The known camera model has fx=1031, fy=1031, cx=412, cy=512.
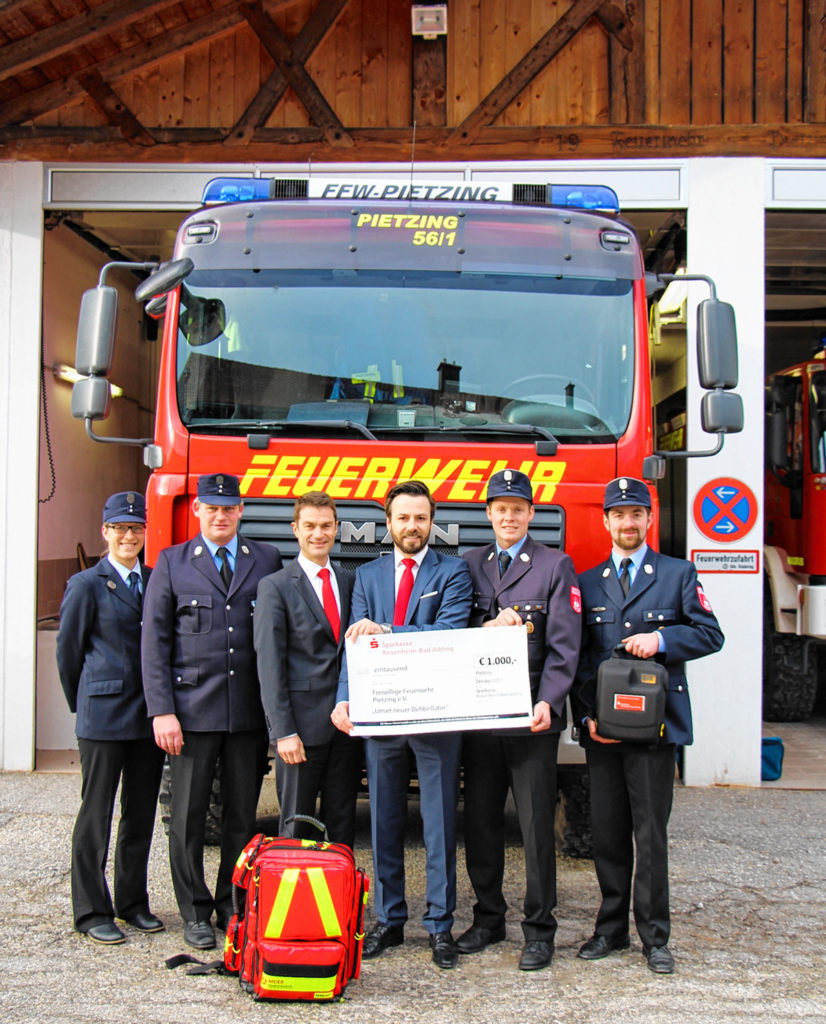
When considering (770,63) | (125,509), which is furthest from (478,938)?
(770,63)

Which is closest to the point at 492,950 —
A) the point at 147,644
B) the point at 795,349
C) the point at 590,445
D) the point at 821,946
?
the point at 821,946

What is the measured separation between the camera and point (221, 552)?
4.16m

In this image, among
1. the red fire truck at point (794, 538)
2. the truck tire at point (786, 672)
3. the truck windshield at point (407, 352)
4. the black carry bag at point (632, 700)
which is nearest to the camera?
the black carry bag at point (632, 700)

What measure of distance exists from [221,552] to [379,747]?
1003 mm

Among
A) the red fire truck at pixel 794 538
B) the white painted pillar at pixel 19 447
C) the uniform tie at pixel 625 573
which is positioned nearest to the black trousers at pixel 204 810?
the uniform tie at pixel 625 573

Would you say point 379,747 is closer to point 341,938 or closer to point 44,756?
point 341,938

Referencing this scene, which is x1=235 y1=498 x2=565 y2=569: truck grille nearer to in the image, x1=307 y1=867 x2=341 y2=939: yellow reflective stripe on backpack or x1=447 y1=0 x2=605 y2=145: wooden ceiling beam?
x1=307 y1=867 x2=341 y2=939: yellow reflective stripe on backpack

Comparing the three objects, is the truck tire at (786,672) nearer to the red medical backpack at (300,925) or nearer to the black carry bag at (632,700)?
the black carry bag at (632,700)

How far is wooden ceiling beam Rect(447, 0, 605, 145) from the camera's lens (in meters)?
7.24

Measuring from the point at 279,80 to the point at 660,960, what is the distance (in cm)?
618

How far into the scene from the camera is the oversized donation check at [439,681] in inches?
148

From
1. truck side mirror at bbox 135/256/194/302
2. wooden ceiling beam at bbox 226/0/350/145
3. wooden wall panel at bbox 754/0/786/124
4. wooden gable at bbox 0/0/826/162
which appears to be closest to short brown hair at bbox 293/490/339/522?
truck side mirror at bbox 135/256/194/302

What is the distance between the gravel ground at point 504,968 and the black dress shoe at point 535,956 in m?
0.04

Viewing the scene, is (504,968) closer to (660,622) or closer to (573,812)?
(573,812)
